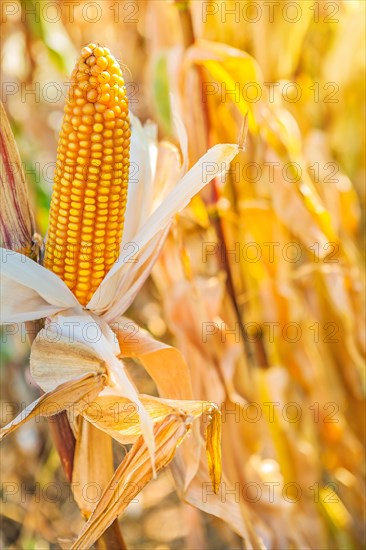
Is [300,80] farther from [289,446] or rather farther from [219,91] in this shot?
[289,446]

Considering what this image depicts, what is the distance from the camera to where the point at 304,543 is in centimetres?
144

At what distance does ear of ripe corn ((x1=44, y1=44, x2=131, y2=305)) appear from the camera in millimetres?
782

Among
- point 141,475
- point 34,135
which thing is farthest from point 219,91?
point 141,475

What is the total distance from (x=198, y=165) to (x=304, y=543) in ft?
3.24

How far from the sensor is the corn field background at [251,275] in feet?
4.59

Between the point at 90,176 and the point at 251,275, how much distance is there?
37.8 inches

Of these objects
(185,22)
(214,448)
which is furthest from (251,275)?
(214,448)

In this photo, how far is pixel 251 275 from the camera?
5.64 ft

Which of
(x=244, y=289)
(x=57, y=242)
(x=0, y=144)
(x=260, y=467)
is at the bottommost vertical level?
(x=260, y=467)

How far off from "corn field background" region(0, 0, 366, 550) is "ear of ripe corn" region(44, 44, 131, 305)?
34 centimetres

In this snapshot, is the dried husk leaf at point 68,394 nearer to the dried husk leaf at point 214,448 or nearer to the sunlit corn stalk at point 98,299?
the sunlit corn stalk at point 98,299

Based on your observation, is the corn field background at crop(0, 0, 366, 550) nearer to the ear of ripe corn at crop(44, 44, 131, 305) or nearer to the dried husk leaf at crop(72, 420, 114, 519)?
the dried husk leaf at crop(72, 420, 114, 519)

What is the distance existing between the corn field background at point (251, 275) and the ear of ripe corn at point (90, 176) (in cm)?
34

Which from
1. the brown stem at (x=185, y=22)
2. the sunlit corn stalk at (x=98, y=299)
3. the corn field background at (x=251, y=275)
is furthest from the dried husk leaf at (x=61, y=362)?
the brown stem at (x=185, y=22)
